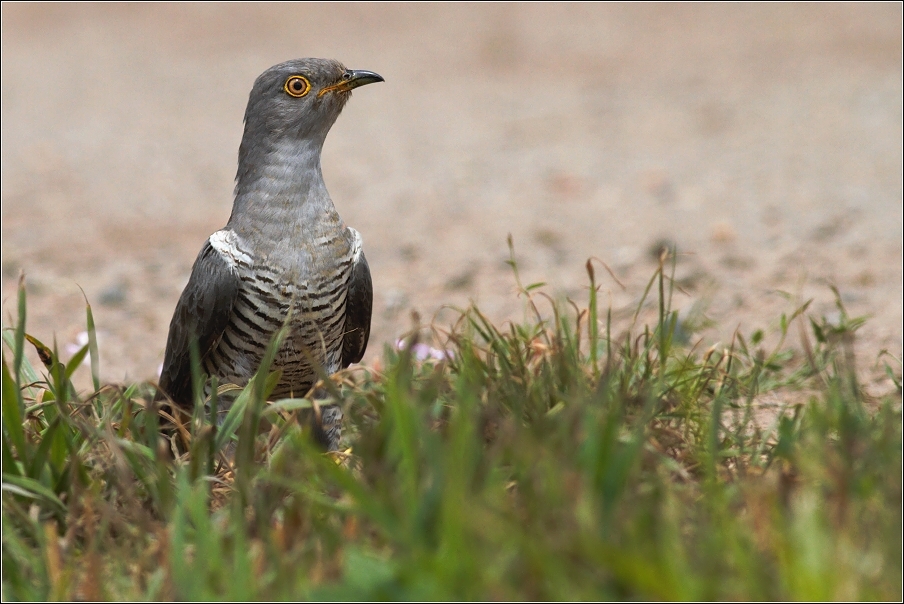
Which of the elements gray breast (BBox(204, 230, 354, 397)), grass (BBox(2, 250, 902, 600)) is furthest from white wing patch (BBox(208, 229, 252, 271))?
grass (BBox(2, 250, 902, 600))

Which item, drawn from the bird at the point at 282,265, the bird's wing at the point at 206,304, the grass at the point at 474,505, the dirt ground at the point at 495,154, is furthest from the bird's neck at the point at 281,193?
the dirt ground at the point at 495,154

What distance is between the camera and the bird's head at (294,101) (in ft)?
13.0

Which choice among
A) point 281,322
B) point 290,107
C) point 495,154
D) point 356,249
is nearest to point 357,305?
point 356,249

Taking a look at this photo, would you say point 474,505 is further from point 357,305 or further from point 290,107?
point 290,107

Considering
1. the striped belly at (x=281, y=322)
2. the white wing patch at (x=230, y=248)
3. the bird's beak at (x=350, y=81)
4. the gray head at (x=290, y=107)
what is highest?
the bird's beak at (x=350, y=81)

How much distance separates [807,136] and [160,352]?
5488 millimetres

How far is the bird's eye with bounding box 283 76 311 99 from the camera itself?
3984 mm

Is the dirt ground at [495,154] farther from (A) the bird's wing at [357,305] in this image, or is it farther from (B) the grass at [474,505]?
(B) the grass at [474,505]

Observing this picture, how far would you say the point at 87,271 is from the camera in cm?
709

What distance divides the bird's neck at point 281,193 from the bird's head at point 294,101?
0.17 feet

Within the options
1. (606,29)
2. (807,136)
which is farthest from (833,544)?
(606,29)

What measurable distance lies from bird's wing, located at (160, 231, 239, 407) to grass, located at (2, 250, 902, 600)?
28.6 inches

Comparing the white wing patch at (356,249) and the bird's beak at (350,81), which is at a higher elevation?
the bird's beak at (350,81)

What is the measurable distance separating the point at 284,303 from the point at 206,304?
27cm
